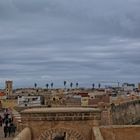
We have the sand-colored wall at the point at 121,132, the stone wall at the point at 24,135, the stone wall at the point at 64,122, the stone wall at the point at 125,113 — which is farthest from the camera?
the stone wall at the point at 125,113

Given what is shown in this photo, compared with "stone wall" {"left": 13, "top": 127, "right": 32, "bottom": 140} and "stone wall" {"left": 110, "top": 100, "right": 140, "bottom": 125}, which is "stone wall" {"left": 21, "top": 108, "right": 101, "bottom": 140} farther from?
"stone wall" {"left": 110, "top": 100, "right": 140, "bottom": 125}

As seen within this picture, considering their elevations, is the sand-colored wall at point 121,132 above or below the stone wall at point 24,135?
below

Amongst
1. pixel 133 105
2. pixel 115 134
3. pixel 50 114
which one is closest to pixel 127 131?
pixel 115 134

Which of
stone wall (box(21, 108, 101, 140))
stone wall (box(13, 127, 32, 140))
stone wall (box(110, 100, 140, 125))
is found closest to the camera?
stone wall (box(13, 127, 32, 140))

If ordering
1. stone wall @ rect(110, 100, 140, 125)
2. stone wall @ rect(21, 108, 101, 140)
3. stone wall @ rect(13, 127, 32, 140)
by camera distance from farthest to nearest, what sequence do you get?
stone wall @ rect(110, 100, 140, 125) → stone wall @ rect(21, 108, 101, 140) → stone wall @ rect(13, 127, 32, 140)

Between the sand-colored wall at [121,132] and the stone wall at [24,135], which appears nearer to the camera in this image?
the stone wall at [24,135]

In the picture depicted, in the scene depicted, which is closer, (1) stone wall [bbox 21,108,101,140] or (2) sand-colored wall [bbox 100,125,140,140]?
(1) stone wall [bbox 21,108,101,140]

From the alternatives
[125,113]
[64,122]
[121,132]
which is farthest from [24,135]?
[125,113]

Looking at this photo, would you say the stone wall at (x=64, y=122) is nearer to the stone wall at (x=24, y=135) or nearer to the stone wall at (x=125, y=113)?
the stone wall at (x=24, y=135)

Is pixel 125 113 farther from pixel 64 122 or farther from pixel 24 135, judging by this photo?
pixel 24 135

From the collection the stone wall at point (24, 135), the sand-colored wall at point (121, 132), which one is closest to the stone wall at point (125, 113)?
the sand-colored wall at point (121, 132)

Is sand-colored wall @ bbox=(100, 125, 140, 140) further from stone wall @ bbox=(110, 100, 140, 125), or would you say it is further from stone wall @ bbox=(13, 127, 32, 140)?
stone wall @ bbox=(110, 100, 140, 125)

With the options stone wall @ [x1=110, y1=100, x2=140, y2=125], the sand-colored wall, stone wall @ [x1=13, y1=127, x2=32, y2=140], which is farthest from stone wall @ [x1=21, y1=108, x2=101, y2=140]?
stone wall @ [x1=110, y1=100, x2=140, y2=125]

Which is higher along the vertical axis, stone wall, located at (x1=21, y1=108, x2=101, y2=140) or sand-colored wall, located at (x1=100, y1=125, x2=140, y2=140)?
stone wall, located at (x1=21, y1=108, x2=101, y2=140)
